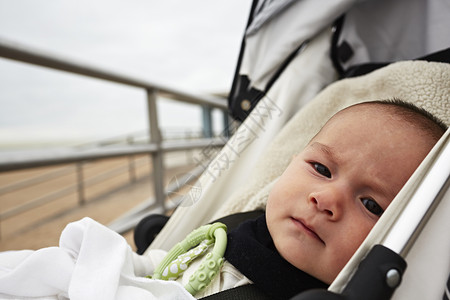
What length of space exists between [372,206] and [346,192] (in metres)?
0.04

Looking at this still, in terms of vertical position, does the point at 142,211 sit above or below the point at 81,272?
below

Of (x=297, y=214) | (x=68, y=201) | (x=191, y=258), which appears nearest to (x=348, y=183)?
(x=297, y=214)

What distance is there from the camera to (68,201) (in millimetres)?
2225

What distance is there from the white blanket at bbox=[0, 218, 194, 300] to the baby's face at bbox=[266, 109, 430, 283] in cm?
17

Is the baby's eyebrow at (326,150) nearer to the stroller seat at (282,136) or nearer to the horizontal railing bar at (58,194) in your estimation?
the stroller seat at (282,136)

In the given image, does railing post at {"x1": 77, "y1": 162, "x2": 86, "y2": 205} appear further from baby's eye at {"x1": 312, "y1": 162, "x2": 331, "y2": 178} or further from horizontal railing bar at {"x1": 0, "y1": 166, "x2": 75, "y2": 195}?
baby's eye at {"x1": 312, "y1": 162, "x2": 331, "y2": 178}

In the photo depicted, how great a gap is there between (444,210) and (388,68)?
1.63 ft

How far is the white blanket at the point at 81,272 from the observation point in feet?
1.63

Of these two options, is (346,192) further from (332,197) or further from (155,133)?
(155,133)

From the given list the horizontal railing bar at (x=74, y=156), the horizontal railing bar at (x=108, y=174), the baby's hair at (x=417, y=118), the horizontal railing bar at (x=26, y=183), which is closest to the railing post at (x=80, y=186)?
the horizontal railing bar at (x=26, y=183)

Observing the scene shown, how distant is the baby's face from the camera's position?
48 centimetres

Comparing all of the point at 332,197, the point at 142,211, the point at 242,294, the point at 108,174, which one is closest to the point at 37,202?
the point at 108,174

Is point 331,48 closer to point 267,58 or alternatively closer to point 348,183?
point 267,58

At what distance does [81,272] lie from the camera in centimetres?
52
